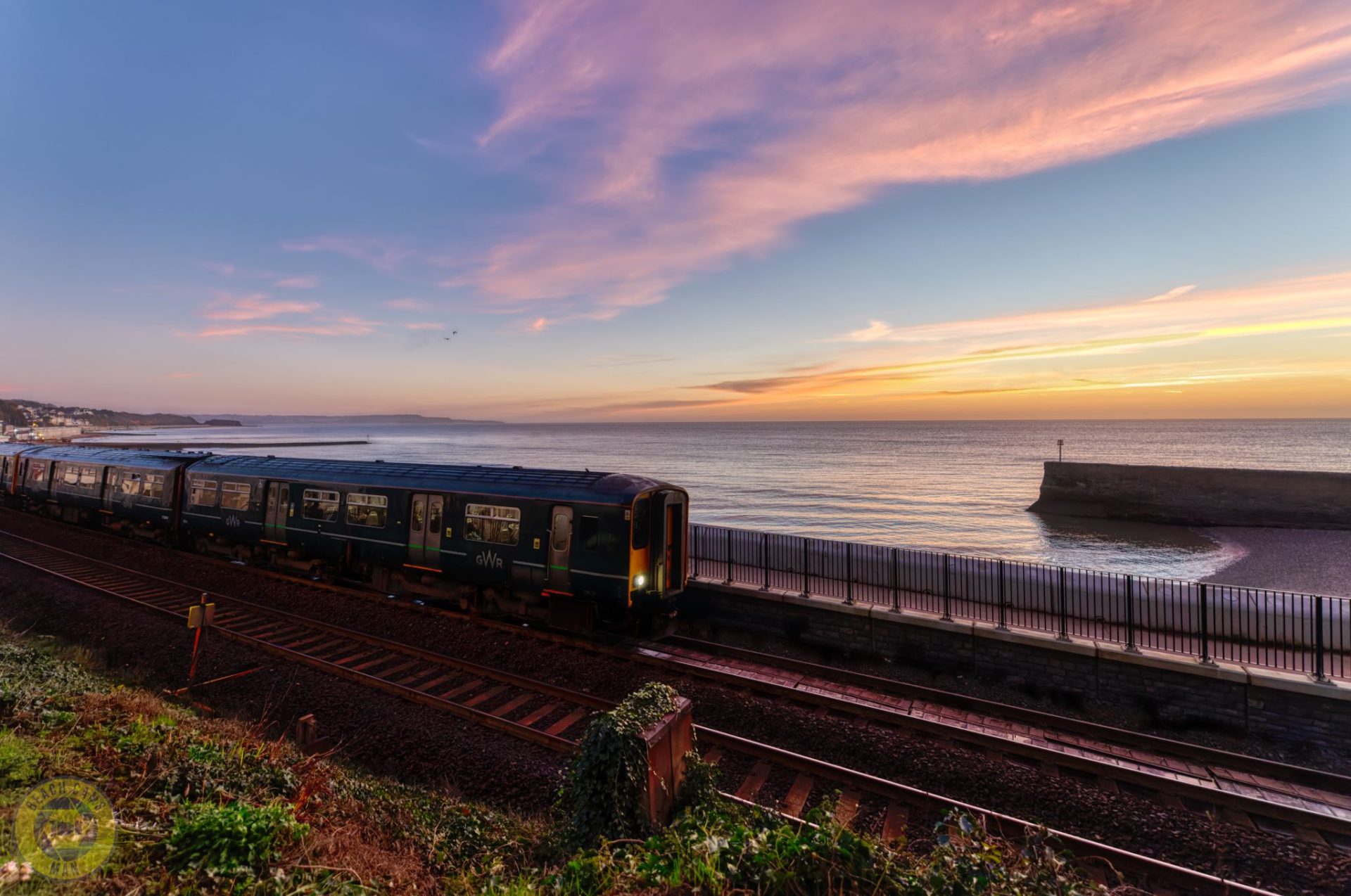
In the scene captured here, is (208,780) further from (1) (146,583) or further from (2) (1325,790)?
(1) (146,583)

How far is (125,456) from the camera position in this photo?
22094 millimetres

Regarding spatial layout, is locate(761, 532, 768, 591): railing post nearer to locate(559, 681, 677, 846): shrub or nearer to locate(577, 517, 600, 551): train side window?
locate(577, 517, 600, 551): train side window

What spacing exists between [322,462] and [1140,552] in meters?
38.0

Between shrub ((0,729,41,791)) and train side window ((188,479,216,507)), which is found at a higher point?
train side window ((188,479,216,507))

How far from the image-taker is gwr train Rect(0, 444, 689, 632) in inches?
472

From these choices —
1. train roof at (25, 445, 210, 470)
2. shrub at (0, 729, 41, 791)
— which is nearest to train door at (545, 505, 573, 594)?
shrub at (0, 729, 41, 791)

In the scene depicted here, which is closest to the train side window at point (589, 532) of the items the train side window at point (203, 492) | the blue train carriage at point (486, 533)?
the blue train carriage at point (486, 533)

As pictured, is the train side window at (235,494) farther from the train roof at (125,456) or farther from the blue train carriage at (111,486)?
the blue train carriage at (111,486)

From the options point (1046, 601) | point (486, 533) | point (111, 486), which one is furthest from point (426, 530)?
point (1046, 601)

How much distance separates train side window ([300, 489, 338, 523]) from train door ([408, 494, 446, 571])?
120 inches

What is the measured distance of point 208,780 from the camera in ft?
19.2

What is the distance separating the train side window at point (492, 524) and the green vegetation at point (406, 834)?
5675mm

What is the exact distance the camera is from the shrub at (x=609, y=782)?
5.26 meters

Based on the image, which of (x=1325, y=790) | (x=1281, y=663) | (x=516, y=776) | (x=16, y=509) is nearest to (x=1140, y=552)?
(x=1281, y=663)
